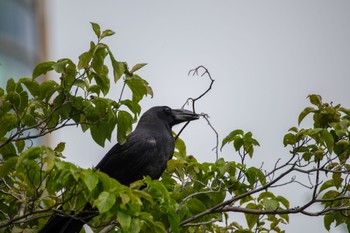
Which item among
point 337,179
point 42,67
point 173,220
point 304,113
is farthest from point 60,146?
point 337,179

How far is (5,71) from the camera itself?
1888 centimetres

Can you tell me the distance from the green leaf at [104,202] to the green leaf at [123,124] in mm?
1046

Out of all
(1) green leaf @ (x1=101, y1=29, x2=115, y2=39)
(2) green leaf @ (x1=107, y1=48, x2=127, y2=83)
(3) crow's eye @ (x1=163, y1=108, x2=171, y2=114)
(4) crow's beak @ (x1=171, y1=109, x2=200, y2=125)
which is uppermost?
(1) green leaf @ (x1=101, y1=29, x2=115, y2=39)

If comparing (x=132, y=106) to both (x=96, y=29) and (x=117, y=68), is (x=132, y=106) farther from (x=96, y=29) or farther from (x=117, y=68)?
(x=96, y=29)

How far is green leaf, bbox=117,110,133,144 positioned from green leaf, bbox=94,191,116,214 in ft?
3.43

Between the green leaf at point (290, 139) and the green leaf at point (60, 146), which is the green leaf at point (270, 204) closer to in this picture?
the green leaf at point (290, 139)

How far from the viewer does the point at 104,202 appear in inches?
185

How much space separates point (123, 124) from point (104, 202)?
1.10 meters

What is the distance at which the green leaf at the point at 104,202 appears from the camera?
15.4 feet

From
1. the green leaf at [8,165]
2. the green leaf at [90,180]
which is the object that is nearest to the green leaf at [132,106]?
the green leaf at [8,165]

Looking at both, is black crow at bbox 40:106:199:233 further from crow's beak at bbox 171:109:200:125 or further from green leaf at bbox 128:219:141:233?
green leaf at bbox 128:219:141:233

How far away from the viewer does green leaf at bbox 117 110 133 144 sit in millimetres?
5707

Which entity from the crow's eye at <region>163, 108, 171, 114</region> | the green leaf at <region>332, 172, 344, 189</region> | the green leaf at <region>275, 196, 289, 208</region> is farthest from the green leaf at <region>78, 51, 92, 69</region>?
the crow's eye at <region>163, 108, 171, 114</region>

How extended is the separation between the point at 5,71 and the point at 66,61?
44.9 feet
